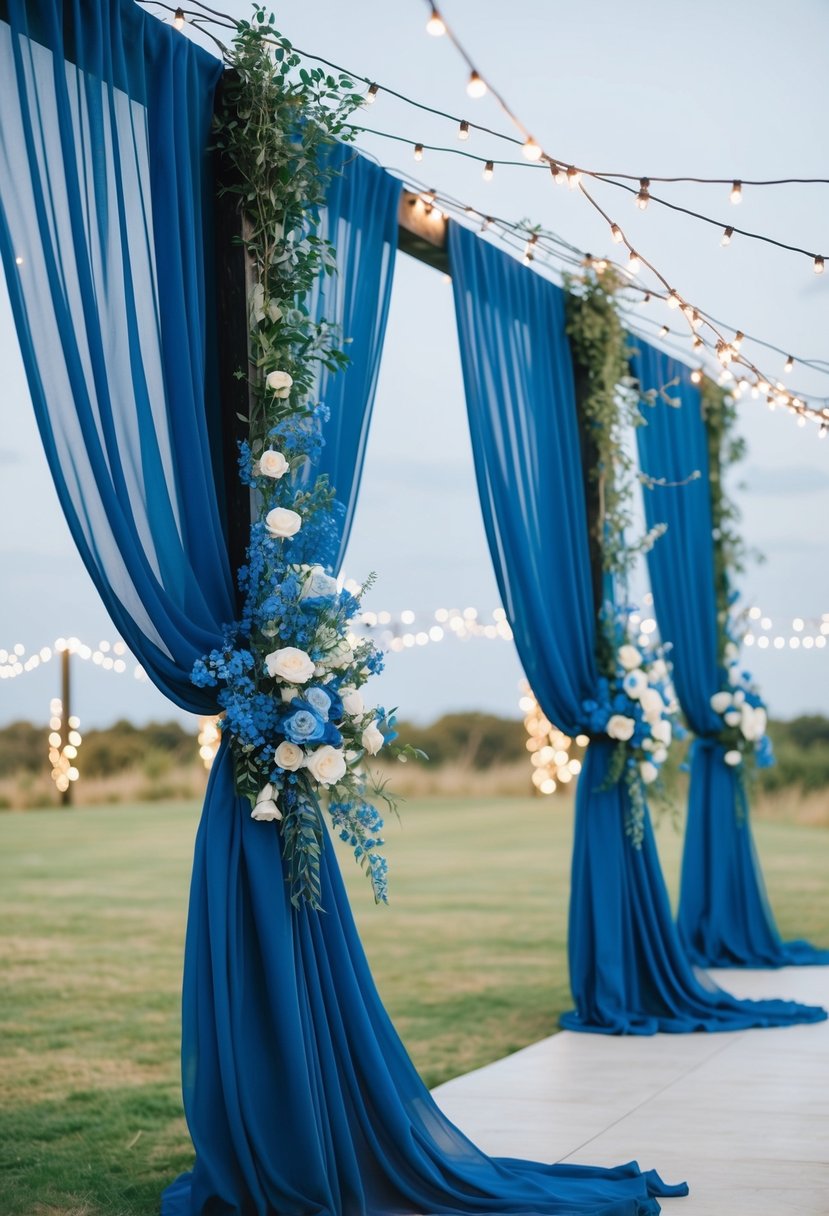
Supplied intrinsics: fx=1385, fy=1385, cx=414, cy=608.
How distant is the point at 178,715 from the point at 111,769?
95 cm

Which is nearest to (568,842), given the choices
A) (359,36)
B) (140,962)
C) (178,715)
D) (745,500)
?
(745,500)

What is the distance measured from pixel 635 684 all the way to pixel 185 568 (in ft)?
8.58

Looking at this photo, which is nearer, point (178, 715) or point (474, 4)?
point (474, 4)

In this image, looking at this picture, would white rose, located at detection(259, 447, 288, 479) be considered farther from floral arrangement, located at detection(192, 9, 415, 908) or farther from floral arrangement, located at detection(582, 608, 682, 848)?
floral arrangement, located at detection(582, 608, 682, 848)

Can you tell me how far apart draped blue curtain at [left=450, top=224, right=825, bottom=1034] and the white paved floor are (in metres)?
0.26

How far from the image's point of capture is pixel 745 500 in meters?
12.8

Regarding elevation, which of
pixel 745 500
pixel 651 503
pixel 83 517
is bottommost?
pixel 83 517

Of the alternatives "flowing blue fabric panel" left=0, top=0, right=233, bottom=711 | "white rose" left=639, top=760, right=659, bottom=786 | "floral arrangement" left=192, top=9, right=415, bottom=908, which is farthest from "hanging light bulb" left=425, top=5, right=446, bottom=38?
"white rose" left=639, top=760, right=659, bottom=786

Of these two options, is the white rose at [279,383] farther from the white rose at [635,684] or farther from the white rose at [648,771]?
the white rose at [648,771]

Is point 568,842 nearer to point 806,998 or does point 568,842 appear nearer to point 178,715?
point 178,715

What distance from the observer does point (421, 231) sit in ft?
15.5

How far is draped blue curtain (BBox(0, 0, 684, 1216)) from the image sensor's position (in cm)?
305

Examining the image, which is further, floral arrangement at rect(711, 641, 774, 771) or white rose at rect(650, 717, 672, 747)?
floral arrangement at rect(711, 641, 774, 771)

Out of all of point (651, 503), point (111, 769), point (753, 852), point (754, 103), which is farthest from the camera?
point (111, 769)
